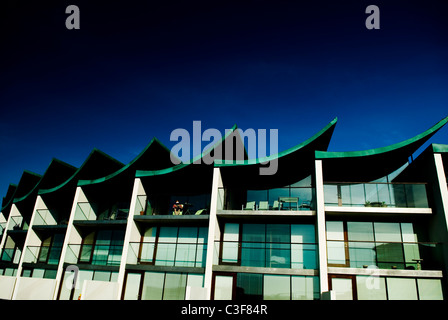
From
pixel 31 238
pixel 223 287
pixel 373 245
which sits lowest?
pixel 223 287

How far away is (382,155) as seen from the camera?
14.7 meters

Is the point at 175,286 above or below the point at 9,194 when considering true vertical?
below

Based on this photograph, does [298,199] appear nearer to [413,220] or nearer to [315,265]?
[315,265]

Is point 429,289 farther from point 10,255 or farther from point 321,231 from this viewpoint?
point 10,255

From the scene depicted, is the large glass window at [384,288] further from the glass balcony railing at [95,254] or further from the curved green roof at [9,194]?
the curved green roof at [9,194]

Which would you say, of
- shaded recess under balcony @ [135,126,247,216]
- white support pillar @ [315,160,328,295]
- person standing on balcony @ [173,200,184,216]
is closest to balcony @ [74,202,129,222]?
shaded recess under balcony @ [135,126,247,216]

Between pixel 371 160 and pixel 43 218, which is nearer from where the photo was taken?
pixel 371 160

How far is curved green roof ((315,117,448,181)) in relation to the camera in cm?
1396

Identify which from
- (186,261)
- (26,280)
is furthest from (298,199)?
(26,280)

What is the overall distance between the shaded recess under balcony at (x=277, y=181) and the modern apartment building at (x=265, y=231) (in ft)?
0.21

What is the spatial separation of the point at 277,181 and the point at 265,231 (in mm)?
3112

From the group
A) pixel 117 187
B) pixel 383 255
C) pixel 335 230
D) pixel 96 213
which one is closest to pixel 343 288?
pixel 383 255

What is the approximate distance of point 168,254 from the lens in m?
17.2

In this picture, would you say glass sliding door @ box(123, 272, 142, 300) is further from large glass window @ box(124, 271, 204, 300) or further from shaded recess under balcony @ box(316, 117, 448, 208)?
shaded recess under balcony @ box(316, 117, 448, 208)
